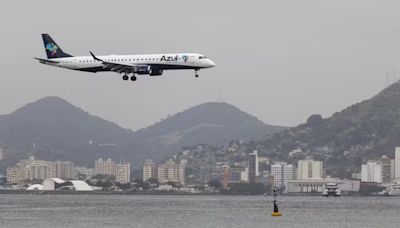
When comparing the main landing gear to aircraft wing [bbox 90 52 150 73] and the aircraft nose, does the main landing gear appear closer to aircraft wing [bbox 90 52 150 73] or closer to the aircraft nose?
aircraft wing [bbox 90 52 150 73]

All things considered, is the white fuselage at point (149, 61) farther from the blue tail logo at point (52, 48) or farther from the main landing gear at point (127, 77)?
the blue tail logo at point (52, 48)

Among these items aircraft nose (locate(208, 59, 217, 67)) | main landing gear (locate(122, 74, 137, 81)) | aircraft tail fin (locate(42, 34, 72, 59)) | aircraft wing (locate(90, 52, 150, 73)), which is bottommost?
main landing gear (locate(122, 74, 137, 81))

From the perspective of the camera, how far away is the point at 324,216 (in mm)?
196875

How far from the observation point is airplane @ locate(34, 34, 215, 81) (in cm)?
18012

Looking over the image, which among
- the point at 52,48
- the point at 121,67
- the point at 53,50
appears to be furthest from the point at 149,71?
the point at 52,48

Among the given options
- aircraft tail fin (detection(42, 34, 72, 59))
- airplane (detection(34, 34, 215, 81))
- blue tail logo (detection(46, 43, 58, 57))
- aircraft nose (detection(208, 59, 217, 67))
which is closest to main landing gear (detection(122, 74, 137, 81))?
airplane (detection(34, 34, 215, 81))

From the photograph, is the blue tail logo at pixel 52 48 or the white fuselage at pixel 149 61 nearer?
the white fuselage at pixel 149 61

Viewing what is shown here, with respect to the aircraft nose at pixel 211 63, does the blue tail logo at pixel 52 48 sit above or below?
above

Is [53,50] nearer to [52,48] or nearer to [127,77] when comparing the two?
[52,48]

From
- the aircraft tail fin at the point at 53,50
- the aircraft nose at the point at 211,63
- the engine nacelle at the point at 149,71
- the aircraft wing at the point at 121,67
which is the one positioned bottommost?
the engine nacelle at the point at 149,71

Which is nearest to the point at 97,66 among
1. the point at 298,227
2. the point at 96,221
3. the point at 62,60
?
the point at 62,60

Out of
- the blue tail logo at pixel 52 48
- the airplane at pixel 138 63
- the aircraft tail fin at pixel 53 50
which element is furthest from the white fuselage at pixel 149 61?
the blue tail logo at pixel 52 48

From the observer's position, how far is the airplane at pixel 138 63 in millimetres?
180125

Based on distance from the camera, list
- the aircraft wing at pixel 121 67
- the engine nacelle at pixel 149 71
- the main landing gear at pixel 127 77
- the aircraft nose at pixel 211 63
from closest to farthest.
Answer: the main landing gear at pixel 127 77
the engine nacelle at pixel 149 71
the aircraft wing at pixel 121 67
the aircraft nose at pixel 211 63
